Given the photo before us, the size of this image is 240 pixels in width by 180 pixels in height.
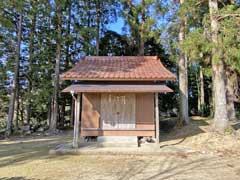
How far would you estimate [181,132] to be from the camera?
12859mm

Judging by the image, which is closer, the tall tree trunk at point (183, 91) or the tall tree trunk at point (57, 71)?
the tall tree trunk at point (183, 91)

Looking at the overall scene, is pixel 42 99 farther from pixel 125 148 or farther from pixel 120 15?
pixel 125 148

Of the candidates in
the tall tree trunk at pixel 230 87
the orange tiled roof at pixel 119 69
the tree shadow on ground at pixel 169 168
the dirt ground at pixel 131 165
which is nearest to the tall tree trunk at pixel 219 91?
the dirt ground at pixel 131 165

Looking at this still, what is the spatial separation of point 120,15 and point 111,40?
2.60 m

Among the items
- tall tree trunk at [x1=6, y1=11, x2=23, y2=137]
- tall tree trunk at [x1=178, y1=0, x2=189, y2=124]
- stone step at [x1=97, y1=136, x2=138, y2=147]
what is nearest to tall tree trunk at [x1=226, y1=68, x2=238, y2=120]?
tall tree trunk at [x1=178, y1=0, x2=189, y2=124]

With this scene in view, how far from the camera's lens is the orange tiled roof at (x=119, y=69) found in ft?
32.2

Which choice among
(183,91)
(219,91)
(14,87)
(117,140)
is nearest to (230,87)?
(183,91)

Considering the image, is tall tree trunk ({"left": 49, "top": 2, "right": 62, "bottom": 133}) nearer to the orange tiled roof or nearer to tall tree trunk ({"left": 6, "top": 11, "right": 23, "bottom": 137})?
tall tree trunk ({"left": 6, "top": 11, "right": 23, "bottom": 137})

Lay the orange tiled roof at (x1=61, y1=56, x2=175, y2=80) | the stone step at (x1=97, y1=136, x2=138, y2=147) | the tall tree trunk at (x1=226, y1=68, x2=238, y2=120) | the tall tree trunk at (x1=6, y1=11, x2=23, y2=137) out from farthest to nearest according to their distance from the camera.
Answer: the tall tree trunk at (x1=226, y1=68, x2=238, y2=120) < the tall tree trunk at (x1=6, y1=11, x2=23, y2=137) < the orange tiled roof at (x1=61, y1=56, x2=175, y2=80) < the stone step at (x1=97, y1=136, x2=138, y2=147)

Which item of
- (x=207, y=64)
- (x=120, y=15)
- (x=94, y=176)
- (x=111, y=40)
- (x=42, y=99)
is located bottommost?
(x=94, y=176)

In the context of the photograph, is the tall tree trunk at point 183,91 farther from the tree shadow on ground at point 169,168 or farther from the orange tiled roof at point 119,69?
the tree shadow on ground at point 169,168

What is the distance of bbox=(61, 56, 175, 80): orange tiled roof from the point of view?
9.81 metres

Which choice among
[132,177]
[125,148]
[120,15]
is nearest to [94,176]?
[132,177]

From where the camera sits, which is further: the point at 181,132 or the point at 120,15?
the point at 120,15
